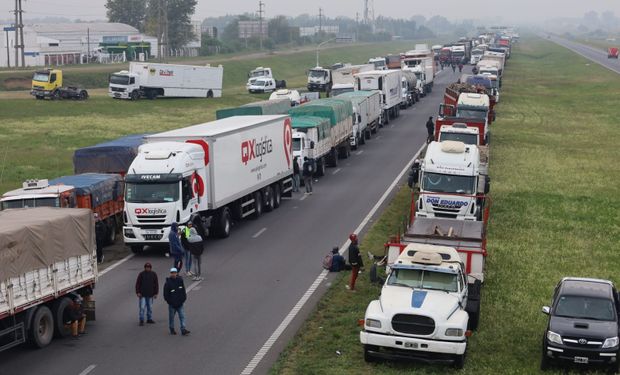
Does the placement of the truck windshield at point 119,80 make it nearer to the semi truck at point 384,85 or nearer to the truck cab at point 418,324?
the semi truck at point 384,85

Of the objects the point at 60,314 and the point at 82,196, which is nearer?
the point at 60,314

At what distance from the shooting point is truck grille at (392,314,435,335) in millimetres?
19797

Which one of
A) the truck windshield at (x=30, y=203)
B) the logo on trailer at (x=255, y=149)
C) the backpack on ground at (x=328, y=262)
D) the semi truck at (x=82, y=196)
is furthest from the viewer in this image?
the logo on trailer at (x=255, y=149)

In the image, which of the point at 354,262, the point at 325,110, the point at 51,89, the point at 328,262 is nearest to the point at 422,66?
the point at 51,89

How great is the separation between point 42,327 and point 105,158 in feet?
56.6

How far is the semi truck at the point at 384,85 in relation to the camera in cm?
7412

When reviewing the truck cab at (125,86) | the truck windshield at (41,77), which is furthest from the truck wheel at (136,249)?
the truck cab at (125,86)

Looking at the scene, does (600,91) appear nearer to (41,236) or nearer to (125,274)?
(125,274)

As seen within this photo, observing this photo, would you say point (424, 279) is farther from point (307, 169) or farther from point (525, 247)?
point (307, 169)

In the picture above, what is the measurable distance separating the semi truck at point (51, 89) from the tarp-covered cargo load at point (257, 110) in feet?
118

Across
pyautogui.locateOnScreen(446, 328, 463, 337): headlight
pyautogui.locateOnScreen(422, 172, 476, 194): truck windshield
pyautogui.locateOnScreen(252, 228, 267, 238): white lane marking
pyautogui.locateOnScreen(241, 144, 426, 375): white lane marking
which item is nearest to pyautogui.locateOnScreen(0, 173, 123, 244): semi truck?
pyautogui.locateOnScreen(252, 228, 267, 238): white lane marking

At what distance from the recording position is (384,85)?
74.4 meters

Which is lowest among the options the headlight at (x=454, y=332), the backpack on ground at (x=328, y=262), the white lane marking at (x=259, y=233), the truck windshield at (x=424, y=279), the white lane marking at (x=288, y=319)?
the white lane marking at (x=259, y=233)

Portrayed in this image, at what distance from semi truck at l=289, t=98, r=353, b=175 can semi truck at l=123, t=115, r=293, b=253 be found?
7.60 m
